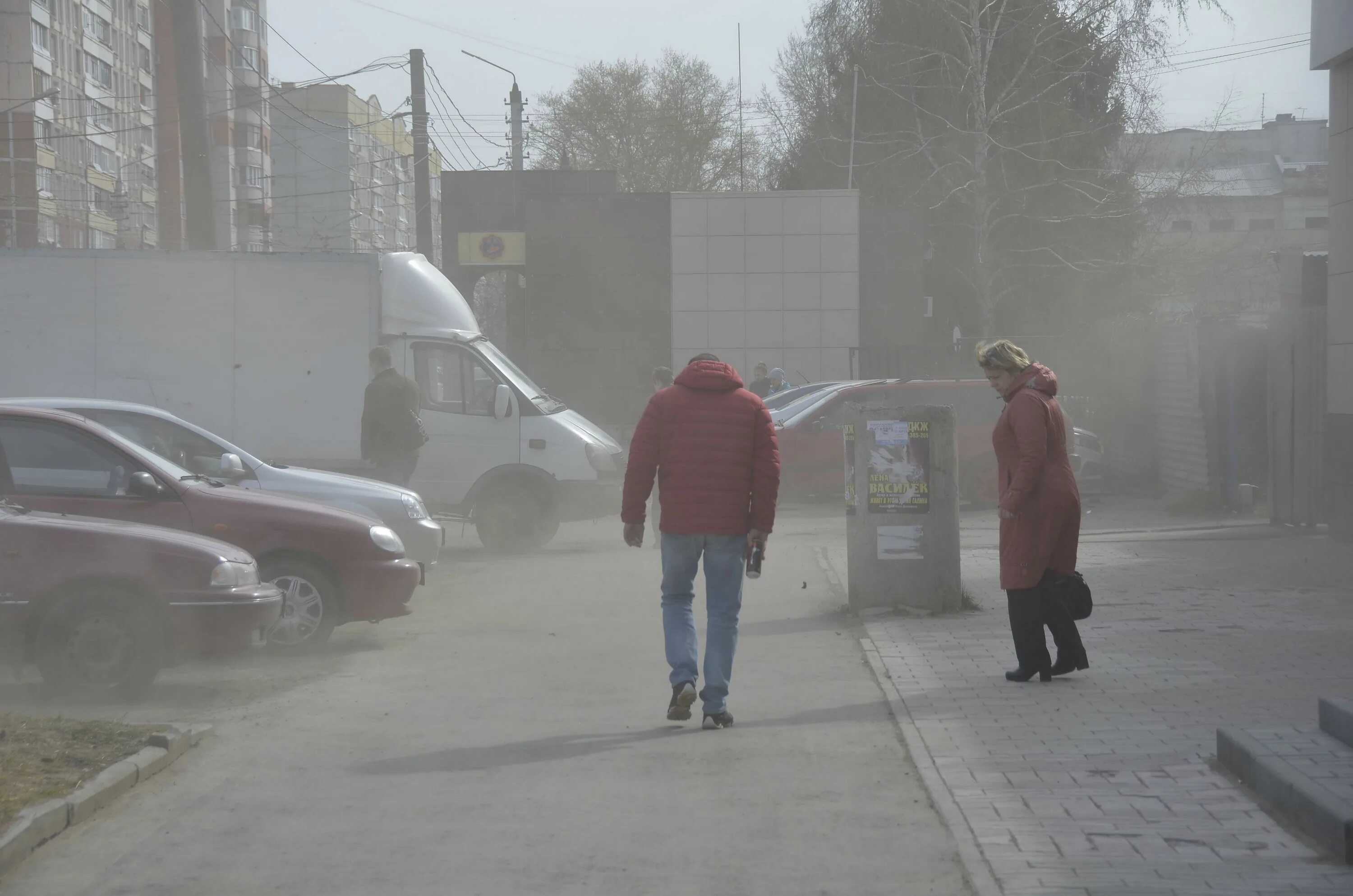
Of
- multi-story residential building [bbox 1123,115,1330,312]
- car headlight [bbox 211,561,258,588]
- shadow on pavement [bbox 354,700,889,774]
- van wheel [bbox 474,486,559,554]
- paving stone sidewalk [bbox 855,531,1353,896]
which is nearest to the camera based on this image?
paving stone sidewalk [bbox 855,531,1353,896]

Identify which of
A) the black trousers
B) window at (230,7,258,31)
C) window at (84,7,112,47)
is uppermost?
window at (230,7,258,31)

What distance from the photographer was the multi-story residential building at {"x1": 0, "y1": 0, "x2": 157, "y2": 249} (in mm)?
51312

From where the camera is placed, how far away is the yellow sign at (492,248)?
30.1m

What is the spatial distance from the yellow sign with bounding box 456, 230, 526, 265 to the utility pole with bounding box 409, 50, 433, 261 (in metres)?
2.08

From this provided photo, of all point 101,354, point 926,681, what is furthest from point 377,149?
point 926,681

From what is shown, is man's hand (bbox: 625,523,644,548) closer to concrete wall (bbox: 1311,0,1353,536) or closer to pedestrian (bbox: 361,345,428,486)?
pedestrian (bbox: 361,345,428,486)

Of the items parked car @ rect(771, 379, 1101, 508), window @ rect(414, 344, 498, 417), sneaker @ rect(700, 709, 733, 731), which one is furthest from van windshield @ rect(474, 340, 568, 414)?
sneaker @ rect(700, 709, 733, 731)

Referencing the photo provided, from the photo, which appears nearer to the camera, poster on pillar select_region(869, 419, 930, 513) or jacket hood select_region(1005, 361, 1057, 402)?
jacket hood select_region(1005, 361, 1057, 402)

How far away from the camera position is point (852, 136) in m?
32.1

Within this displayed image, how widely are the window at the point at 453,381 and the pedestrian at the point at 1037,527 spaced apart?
305 inches

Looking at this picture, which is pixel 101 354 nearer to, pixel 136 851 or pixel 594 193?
pixel 136 851

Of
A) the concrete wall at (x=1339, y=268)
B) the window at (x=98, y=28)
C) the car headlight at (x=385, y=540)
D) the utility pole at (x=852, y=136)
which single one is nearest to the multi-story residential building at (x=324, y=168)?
the window at (x=98, y=28)

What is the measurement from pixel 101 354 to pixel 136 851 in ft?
33.4

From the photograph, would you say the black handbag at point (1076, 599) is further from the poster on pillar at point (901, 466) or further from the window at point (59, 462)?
the window at point (59, 462)
